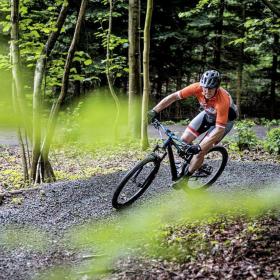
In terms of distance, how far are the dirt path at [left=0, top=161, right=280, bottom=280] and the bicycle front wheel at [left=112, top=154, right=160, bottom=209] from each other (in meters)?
0.27

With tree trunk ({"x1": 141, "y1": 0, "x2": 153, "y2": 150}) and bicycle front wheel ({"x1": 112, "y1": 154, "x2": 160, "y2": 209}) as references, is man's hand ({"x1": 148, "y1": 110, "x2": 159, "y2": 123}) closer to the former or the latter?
bicycle front wheel ({"x1": 112, "y1": 154, "x2": 160, "y2": 209})

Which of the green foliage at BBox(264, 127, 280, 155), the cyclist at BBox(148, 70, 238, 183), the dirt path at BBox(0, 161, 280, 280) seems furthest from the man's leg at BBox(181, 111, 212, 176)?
the green foliage at BBox(264, 127, 280, 155)

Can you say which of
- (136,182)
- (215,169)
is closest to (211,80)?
(136,182)

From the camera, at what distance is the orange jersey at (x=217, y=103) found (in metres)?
6.41

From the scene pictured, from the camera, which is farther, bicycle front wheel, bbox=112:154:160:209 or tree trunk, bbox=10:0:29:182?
tree trunk, bbox=10:0:29:182

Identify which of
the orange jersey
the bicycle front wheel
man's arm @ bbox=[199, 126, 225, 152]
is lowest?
the bicycle front wheel

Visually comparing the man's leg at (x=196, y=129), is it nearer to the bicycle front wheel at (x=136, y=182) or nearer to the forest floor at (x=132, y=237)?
the bicycle front wheel at (x=136, y=182)

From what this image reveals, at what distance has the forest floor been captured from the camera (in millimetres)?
4555

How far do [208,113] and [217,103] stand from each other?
1.46 ft

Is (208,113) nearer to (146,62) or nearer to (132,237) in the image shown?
(132,237)

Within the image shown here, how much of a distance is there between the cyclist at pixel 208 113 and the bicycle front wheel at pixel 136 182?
2.12 feet

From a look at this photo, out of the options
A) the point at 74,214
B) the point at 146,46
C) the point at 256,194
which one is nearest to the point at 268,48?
the point at 146,46

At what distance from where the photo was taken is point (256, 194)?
7664mm

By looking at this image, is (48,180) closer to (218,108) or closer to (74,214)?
(74,214)
